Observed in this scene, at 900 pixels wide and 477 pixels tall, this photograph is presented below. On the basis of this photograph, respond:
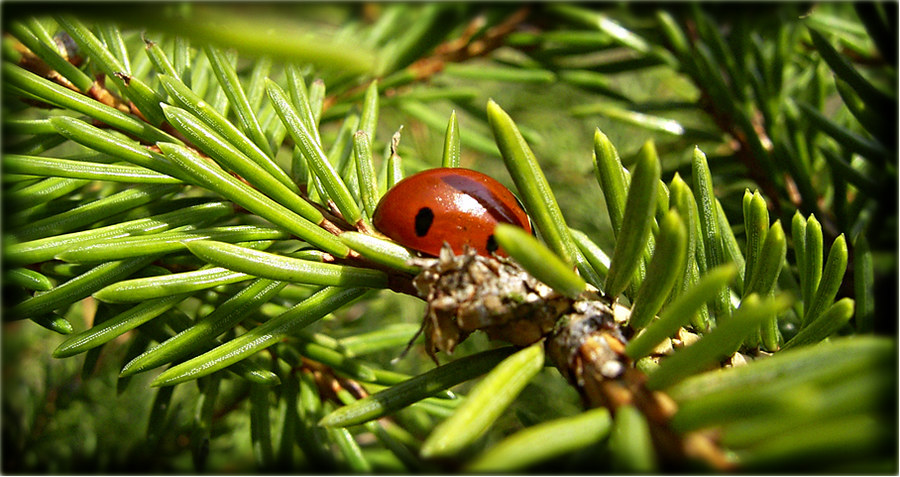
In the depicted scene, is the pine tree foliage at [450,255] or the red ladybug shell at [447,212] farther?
the red ladybug shell at [447,212]

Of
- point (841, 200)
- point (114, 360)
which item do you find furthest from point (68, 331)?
point (841, 200)

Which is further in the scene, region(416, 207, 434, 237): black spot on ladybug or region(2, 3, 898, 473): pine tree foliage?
region(416, 207, 434, 237): black spot on ladybug

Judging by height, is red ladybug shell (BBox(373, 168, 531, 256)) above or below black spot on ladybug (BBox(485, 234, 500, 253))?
above

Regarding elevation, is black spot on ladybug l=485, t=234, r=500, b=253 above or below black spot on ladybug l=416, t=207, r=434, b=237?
below

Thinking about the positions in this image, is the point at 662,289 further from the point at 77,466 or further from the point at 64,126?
the point at 77,466
